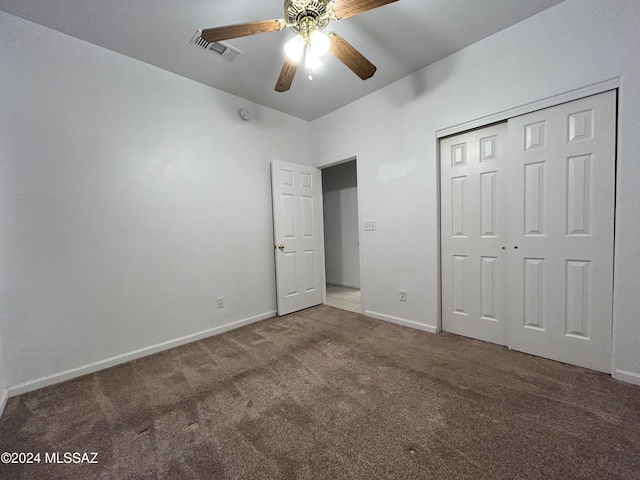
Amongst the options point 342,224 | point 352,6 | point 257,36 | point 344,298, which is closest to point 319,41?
point 352,6

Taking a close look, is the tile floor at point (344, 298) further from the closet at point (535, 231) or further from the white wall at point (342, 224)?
the closet at point (535, 231)

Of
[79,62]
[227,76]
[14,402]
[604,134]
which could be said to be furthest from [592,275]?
[79,62]

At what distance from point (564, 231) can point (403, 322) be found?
1644 mm

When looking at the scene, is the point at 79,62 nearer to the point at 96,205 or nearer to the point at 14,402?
the point at 96,205

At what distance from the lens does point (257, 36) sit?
2.02 metres

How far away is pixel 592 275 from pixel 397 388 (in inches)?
64.3

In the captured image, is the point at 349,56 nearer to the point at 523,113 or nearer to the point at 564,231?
the point at 523,113

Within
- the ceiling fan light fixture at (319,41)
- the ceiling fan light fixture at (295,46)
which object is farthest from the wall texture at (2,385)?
the ceiling fan light fixture at (319,41)

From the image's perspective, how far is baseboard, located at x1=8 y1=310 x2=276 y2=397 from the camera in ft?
6.06

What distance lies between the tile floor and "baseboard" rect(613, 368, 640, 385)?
2219mm

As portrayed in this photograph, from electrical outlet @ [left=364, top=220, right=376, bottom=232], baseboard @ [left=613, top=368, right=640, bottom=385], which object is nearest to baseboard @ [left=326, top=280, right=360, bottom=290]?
electrical outlet @ [left=364, top=220, right=376, bottom=232]

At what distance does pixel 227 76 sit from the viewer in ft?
8.43

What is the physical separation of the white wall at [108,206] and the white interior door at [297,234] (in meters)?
0.40

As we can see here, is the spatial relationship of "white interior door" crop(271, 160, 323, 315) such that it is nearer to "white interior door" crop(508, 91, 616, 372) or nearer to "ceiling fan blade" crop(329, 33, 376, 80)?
"ceiling fan blade" crop(329, 33, 376, 80)
